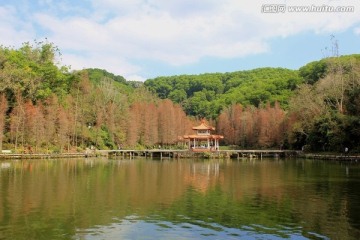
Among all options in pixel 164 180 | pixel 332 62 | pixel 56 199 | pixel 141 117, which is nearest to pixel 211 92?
pixel 141 117

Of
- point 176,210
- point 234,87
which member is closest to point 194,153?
point 176,210

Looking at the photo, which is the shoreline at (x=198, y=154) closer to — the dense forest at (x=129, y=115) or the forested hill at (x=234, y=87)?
the dense forest at (x=129, y=115)

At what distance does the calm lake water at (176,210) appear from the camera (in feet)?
41.1

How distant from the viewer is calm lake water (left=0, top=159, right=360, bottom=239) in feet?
41.1

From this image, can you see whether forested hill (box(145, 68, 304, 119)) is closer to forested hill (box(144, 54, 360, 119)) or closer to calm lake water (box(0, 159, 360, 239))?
forested hill (box(144, 54, 360, 119))

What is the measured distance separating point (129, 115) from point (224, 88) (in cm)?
6831

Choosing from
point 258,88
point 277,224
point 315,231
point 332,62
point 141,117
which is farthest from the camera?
point 258,88

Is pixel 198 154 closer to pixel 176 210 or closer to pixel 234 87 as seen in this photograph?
pixel 176 210

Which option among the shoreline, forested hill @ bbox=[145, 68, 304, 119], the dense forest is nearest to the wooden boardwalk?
the shoreline

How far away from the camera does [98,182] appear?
2498cm

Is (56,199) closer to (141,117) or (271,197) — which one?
(271,197)

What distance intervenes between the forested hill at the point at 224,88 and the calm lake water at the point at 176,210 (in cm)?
6612

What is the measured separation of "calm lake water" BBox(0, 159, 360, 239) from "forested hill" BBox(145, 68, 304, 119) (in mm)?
66116

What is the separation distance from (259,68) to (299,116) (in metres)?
80.1
